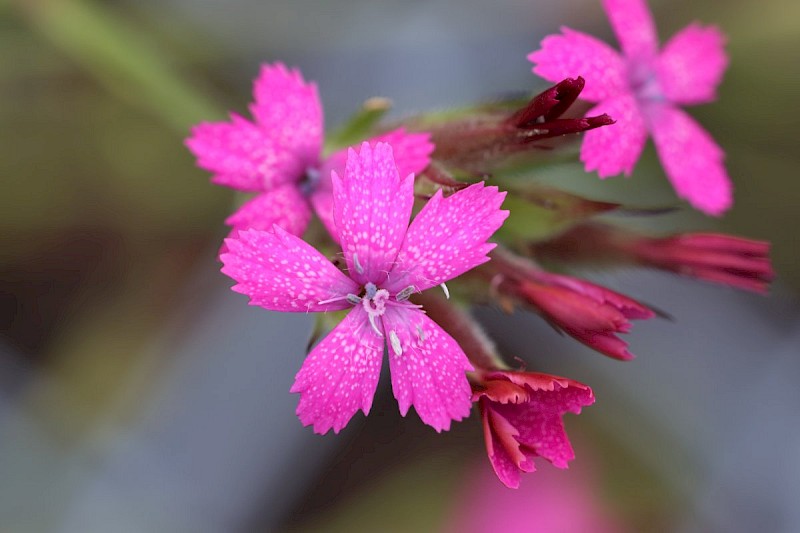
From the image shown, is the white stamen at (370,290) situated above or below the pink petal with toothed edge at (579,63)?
below

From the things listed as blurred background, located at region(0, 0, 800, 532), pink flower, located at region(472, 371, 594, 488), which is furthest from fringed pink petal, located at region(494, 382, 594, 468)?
blurred background, located at region(0, 0, 800, 532)

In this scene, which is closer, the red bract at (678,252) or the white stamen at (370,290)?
the white stamen at (370,290)

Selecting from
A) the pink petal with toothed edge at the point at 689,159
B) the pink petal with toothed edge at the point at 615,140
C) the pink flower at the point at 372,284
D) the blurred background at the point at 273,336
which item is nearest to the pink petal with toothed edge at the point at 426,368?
the pink flower at the point at 372,284

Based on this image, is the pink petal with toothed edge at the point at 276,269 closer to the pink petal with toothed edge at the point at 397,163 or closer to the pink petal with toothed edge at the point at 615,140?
the pink petal with toothed edge at the point at 397,163

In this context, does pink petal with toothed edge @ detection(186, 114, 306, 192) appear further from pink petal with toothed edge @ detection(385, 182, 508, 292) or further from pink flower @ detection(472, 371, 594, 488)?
pink flower @ detection(472, 371, 594, 488)

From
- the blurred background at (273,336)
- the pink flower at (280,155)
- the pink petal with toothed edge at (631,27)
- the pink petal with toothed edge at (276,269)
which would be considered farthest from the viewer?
the blurred background at (273,336)

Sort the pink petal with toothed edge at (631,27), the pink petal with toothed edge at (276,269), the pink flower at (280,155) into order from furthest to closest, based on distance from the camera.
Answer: the pink petal with toothed edge at (631,27) → the pink flower at (280,155) → the pink petal with toothed edge at (276,269)
